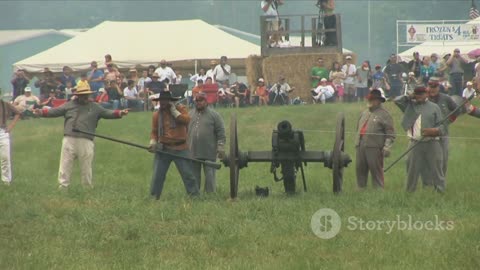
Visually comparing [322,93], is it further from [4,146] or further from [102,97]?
[4,146]

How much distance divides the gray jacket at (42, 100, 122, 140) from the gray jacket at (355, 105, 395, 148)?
12.3 feet

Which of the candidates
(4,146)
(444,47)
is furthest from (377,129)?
(444,47)

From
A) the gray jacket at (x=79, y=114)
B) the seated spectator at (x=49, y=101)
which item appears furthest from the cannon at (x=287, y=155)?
the seated spectator at (x=49, y=101)

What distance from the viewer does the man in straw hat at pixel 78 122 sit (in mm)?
18641

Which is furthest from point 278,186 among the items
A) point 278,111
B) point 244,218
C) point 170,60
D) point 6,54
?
point 6,54

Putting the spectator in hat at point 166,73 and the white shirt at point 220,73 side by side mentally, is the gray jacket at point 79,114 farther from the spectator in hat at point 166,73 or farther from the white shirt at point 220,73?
the white shirt at point 220,73

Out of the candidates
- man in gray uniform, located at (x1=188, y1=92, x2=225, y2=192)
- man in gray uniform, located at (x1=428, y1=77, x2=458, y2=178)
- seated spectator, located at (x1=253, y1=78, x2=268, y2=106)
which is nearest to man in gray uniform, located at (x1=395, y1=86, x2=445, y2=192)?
man in gray uniform, located at (x1=428, y1=77, x2=458, y2=178)

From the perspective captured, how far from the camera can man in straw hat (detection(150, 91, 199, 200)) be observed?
1680cm

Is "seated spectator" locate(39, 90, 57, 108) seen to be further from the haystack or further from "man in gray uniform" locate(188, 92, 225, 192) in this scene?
"man in gray uniform" locate(188, 92, 225, 192)

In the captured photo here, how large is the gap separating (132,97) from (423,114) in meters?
16.7

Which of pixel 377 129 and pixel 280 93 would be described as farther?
pixel 280 93

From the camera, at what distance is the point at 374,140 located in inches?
706

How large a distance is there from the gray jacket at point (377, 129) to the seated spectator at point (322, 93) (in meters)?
14.7

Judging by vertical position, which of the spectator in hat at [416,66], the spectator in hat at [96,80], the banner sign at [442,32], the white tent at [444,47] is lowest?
the spectator in hat at [96,80]
